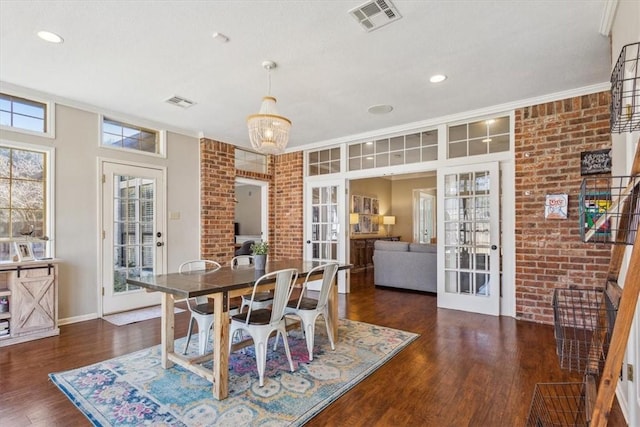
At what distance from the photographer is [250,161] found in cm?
636

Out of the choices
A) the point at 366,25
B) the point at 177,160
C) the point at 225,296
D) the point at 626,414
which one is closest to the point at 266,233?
the point at 177,160

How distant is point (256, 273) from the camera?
2.97 meters

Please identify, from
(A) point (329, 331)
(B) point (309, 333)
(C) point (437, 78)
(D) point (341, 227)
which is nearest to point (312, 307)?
(B) point (309, 333)

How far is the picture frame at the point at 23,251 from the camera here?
3.52m

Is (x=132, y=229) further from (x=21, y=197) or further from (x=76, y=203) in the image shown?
(x=21, y=197)

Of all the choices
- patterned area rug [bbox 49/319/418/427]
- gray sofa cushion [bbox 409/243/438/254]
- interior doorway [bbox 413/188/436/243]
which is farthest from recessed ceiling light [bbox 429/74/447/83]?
interior doorway [bbox 413/188/436/243]

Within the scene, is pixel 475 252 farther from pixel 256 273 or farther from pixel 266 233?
pixel 266 233

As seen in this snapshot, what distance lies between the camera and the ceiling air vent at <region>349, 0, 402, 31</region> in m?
2.30

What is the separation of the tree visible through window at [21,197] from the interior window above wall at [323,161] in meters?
3.88

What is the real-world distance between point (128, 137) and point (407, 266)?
4776 mm

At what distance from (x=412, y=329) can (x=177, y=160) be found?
4096 millimetres

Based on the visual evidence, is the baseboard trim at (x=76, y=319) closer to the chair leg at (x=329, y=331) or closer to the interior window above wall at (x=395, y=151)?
the chair leg at (x=329, y=331)

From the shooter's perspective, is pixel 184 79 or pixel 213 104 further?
pixel 213 104

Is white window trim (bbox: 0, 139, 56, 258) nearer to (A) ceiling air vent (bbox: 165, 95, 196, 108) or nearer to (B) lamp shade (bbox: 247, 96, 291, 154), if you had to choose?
(A) ceiling air vent (bbox: 165, 95, 196, 108)
